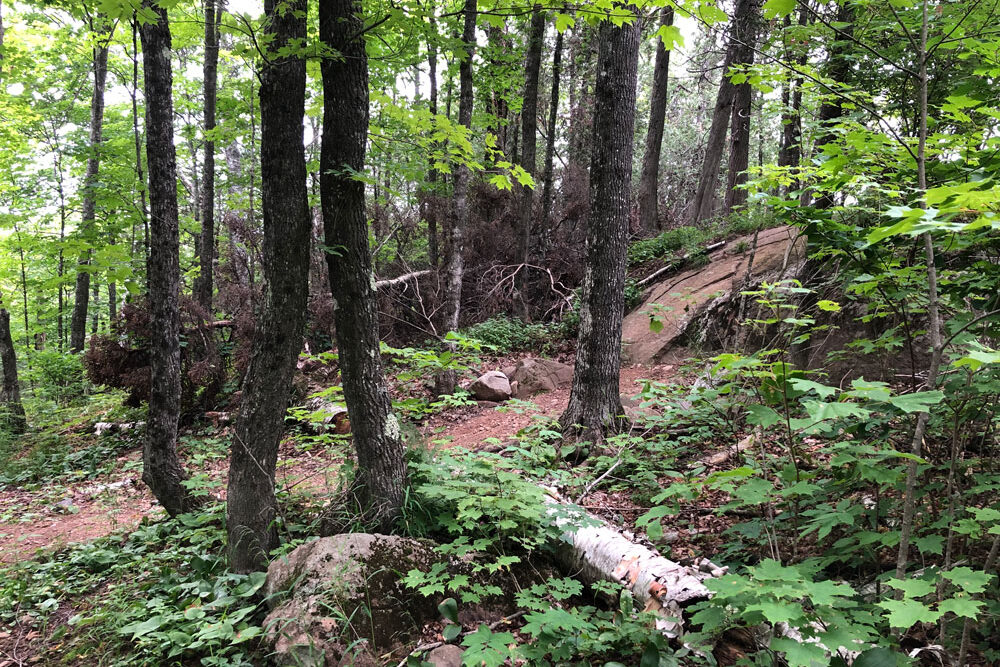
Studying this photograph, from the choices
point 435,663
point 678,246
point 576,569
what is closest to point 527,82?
point 678,246

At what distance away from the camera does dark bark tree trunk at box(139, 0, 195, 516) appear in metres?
4.79

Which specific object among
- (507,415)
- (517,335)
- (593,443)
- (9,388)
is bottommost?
(507,415)

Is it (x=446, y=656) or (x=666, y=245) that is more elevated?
(x=666, y=245)

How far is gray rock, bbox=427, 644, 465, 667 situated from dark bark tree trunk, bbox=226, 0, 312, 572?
1.69 meters

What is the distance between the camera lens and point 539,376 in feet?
29.6

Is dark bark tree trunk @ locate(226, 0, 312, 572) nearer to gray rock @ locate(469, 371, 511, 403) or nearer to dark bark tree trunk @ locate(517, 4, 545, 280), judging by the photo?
gray rock @ locate(469, 371, 511, 403)

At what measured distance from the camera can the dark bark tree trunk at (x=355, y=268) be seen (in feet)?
11.7

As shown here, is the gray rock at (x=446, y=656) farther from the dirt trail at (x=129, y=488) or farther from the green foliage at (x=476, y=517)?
the dirt trail at (x=129, y=488)

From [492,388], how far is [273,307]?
5294 mm

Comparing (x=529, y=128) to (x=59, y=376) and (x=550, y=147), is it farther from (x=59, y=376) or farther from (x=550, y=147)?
(x=59, y=376)

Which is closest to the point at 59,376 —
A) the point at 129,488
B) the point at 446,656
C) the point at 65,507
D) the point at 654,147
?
the point at 129,488

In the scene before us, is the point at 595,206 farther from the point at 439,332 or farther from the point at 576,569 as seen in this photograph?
the point at 439,332

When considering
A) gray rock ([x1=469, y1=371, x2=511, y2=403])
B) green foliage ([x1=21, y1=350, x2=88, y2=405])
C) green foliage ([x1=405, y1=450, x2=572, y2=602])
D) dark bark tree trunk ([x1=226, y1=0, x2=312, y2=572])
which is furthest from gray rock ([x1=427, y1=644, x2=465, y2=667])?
green foliage ([x1=21, y1=350, x2=88, y2=405])

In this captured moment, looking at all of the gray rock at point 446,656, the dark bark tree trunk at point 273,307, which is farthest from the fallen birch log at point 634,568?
the dark bark tree trunk at point 273,307
